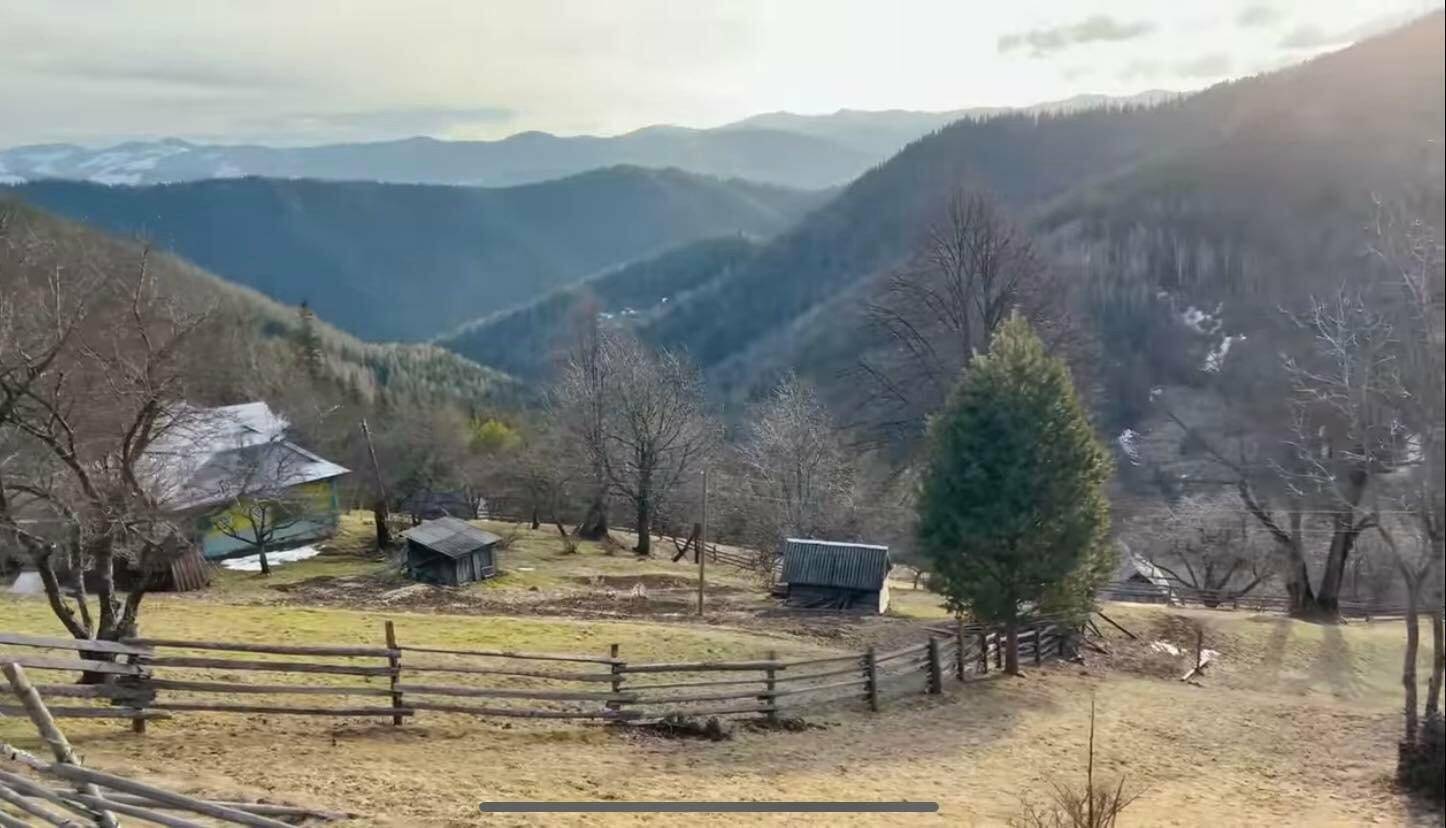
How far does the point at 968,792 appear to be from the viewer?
13.0m

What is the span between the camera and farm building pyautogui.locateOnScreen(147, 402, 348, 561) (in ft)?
99.1

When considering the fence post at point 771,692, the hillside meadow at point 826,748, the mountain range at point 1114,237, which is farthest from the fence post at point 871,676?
the mountain range at point 1114,237

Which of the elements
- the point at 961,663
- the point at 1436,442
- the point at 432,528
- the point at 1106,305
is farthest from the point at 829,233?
the point at 1436,442

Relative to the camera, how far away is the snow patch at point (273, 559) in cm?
3674

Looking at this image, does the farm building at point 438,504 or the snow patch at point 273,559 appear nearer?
the snow patch at point 273,559

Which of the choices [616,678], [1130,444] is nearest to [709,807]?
[616,678]

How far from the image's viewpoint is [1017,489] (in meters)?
18.4

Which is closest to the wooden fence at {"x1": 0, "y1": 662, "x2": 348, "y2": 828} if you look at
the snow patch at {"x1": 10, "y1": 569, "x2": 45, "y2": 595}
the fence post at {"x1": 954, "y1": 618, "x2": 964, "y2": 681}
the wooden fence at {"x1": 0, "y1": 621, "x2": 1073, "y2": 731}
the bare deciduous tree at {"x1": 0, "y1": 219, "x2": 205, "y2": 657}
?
the wooden fence at {"x1": 0, "y1": 621, "x2": 1073, "y2": 731}

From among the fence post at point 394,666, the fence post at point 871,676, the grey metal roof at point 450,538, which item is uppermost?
the fence post at point 394,666

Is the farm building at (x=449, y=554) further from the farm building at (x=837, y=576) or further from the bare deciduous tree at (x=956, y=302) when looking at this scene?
the bare deciduous tree at (x=956, y=302)

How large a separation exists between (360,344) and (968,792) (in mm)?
120008

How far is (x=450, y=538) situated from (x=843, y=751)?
69.4 feet

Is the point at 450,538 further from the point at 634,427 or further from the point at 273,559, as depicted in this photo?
the point at 634,427

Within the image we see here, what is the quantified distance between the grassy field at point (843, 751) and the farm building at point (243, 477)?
29.3 feet
